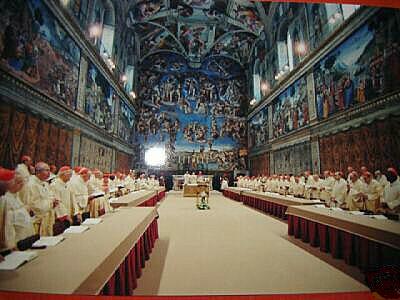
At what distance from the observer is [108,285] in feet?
6.82

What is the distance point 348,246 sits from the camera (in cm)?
342

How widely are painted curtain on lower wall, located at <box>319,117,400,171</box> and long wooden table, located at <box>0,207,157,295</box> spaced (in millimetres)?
6973

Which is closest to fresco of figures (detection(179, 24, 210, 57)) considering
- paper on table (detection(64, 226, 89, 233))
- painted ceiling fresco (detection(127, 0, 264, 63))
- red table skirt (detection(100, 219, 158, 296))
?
painted ceiling fresco (detection(127, 0, 264, 63))

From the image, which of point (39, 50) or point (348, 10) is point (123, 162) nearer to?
point (39, 50)

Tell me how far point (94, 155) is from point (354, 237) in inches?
415

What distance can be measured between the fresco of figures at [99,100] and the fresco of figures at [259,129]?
10.7 meters

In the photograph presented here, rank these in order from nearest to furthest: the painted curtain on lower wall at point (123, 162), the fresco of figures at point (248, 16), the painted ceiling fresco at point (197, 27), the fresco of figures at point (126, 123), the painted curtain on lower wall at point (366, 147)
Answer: the painted curtain on lower wall at point (366, 147), the fresco of figures at point (248, 16), the painted ceiling fresco at point (197, 27), the painted curtain on lower wall at point (123, 162), the fresco of figures at point (126, 123)

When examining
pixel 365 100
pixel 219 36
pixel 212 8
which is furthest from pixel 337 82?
pixel 219 36

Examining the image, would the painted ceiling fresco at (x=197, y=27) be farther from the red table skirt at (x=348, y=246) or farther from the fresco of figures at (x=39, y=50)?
the red table skirt at (x=348, y=246)

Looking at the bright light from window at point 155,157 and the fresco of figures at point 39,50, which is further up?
the fresco of figures at point 39,50

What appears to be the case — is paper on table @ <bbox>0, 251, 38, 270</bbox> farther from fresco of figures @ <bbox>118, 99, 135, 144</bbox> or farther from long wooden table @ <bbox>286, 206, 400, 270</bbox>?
fresco of figures @ <bbox>118, 99, 135, 144</bbox>

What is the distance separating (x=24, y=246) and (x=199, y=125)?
1947cm

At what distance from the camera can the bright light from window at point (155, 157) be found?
20.2 m

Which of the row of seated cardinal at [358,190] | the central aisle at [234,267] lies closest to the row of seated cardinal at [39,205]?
the central aisle at [234,267]
